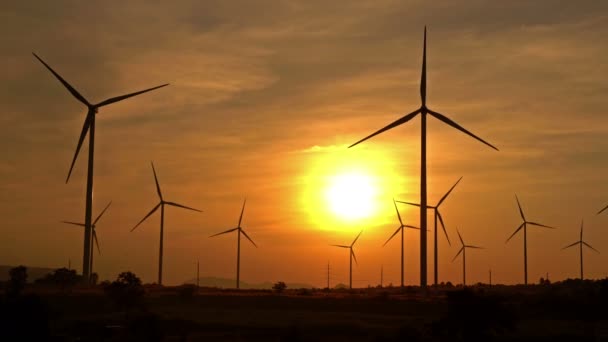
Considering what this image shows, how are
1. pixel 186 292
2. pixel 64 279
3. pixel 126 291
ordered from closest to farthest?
pixel 126 291 → pixel 186 292 → pixel 64 279

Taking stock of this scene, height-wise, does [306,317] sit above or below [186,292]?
below

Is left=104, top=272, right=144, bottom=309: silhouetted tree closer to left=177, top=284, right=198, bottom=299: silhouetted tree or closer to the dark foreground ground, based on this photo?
the dark foreground ground

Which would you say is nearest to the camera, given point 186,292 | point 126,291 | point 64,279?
point 126,291

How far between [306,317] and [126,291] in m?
22.8

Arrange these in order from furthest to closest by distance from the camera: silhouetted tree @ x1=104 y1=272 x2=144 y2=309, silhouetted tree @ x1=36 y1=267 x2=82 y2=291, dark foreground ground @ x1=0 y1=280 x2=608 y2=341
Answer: silhouetted tree @ x1=36 y1=267 x2=82 y2=291
silhouetted tree @ x1=104 y1=272 x2=144 y2=309
dark foreground ground @ x1=0 y1=280 x2=608 y2=341

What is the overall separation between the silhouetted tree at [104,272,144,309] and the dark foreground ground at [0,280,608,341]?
3.43 feet

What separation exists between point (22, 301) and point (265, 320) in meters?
45.7

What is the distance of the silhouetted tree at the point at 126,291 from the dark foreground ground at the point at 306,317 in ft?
3.43

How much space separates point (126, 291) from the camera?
129625mm

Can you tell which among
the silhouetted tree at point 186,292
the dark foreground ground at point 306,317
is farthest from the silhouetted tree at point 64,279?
the silhouetted tree at point 186,292

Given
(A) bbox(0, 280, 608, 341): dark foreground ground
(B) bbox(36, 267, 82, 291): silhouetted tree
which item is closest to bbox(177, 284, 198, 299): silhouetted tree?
(A) bbox(0, 280, 608, 341): dark foreground ground

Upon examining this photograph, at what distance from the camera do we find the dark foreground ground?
88.1 meters

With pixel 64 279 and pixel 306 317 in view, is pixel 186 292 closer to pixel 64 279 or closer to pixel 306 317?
pixel 64 279

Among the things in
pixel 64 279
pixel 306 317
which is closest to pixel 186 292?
pixel 64 279
